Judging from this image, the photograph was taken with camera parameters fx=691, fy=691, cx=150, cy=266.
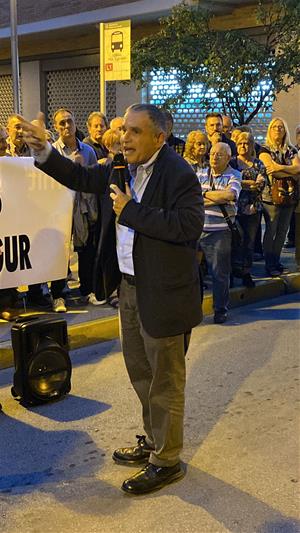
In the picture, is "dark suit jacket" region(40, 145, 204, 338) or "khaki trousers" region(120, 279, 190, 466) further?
"khaki trousers" region(120, 279, 190, 466)

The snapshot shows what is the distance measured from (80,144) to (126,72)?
1.96 meters

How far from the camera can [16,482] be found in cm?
377

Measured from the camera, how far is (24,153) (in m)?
6.99

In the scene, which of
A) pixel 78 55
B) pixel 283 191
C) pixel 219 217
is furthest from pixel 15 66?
pixel 78 55

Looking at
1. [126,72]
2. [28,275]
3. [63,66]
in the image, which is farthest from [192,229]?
[63,66]

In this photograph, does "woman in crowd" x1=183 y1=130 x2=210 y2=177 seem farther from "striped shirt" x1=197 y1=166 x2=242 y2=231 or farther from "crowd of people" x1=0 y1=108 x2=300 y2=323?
"striped shirt" x1=197 y1=166 x2=242 y2=231

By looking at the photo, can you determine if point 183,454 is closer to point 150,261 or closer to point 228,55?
point 150,261

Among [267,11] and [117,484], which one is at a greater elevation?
[267,11]

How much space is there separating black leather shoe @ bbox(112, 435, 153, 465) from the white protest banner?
95.6 inches

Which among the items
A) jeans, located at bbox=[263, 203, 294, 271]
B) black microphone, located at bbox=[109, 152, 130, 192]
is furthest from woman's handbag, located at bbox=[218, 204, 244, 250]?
black microphone, located at bbox=[109, 152, 130, 192]

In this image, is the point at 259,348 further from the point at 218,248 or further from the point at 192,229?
the point at 192,229

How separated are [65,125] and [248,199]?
2.47 meters

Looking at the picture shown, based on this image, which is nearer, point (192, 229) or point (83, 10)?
point (192, 229)

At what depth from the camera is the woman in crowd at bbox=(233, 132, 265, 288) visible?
8164 mm
